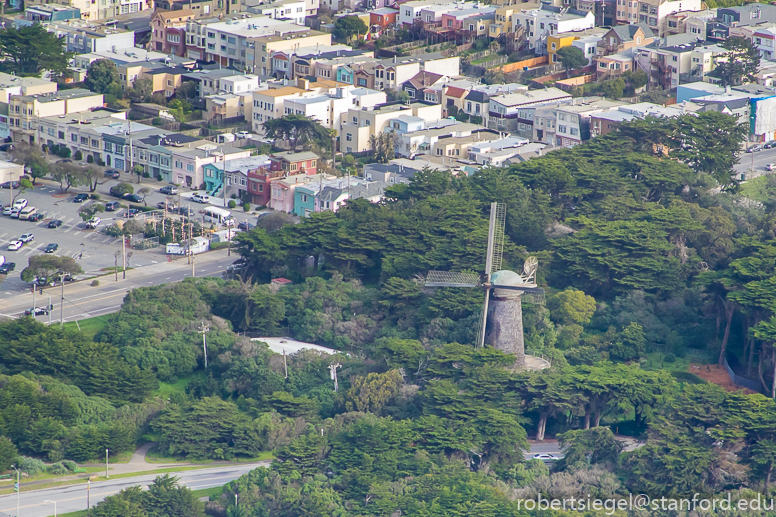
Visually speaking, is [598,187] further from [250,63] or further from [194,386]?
[250,63]

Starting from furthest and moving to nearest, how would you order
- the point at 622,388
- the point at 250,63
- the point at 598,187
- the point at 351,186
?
the point at 250,63 < the point at 351,186 < the point at 598,187 < the point at 622,388

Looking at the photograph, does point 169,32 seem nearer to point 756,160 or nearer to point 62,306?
point 756,160

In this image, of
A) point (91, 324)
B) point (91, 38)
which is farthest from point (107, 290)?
point (91, 38)

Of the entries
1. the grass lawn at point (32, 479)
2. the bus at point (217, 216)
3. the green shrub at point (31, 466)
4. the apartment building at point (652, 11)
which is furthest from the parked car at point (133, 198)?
the apartment building at point (652, 11)

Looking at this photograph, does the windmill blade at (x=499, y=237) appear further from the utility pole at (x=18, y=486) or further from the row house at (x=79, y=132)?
the row house at (x=79, y=132)

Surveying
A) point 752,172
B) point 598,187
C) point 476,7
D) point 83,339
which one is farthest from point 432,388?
point 476,7

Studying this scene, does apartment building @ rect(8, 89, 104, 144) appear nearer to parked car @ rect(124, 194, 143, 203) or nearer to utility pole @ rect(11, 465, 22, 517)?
parked car @ rect(124, 194, 143, 203)
